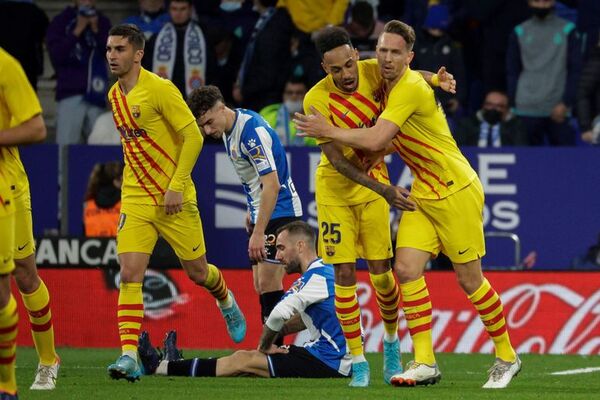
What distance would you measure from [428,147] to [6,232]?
310 centimetres

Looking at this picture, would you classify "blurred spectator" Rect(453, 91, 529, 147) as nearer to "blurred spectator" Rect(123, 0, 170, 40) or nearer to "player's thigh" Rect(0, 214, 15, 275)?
"blurred spectator" Rect(123, 0, 170, 40)

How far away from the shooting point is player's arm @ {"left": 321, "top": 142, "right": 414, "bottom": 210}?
1014 cm

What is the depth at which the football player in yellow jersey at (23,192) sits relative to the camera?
8523mm

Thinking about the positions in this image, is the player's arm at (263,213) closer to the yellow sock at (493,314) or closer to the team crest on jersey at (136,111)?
the team crest on jersey at (136,111)

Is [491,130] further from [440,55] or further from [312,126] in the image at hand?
[312,126]

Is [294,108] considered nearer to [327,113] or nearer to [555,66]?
[555,66]

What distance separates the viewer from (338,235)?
1076 centimetres

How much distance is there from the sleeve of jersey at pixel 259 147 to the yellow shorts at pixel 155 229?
23.2 inches

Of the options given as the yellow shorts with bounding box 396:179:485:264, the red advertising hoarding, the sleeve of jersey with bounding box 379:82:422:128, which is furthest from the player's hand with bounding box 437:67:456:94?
the red advertising hoarding

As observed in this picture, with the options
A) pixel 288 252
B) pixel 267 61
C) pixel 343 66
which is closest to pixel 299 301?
pixel 288 252

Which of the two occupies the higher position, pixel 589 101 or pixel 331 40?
pixel 331 40

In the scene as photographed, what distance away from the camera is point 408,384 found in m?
10.3

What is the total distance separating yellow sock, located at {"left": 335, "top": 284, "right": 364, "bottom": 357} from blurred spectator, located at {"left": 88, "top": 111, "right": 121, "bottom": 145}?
22.7 feet

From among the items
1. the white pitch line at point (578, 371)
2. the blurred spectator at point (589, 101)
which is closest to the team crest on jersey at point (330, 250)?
the white pitch line at point (578, 371)
